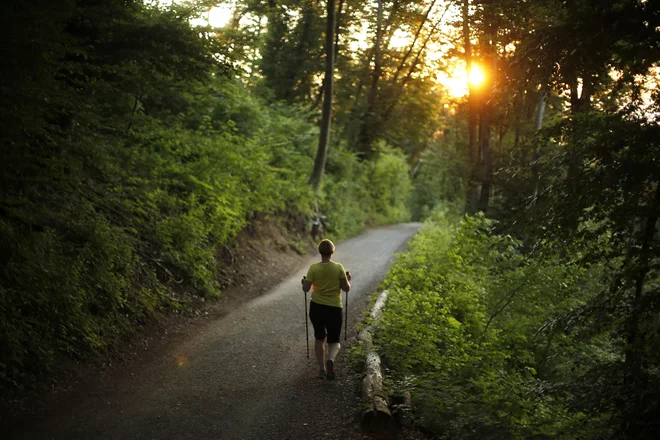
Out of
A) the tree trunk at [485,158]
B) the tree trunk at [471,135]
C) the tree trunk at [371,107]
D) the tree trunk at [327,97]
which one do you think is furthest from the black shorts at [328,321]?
the tree trunk at [371,107]

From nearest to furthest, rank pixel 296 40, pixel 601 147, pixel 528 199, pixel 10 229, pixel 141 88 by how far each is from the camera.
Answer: pixel 601 147, pixel 528 199, pixel 10 229, pixel 141 88, pixel 296 40

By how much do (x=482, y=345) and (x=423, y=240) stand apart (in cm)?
1170

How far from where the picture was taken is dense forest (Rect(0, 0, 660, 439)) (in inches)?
203

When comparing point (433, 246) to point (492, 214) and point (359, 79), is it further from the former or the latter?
point (359, 79)

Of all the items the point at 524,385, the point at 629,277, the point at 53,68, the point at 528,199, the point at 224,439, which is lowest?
the point at 224,439

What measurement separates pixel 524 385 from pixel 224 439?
357cm

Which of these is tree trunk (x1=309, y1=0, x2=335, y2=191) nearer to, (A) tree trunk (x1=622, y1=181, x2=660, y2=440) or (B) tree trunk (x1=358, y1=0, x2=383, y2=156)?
(B) tree trunk (x1=358, y1=0, x2=383, y2=156)

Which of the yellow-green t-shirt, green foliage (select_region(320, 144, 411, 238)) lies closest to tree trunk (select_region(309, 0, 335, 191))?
green foliage (select_region(320, 144, 411, 238))

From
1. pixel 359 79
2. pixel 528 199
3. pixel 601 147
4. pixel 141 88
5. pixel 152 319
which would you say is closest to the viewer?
pixel 601 147

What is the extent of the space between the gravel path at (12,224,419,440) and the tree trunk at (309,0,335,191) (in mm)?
13686

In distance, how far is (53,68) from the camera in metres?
7.74

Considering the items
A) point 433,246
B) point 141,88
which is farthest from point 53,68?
point 433,246

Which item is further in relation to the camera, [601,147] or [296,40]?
[296,40]

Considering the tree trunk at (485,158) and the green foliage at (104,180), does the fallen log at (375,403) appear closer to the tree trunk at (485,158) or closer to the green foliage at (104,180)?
the green foliage at (104,180)
